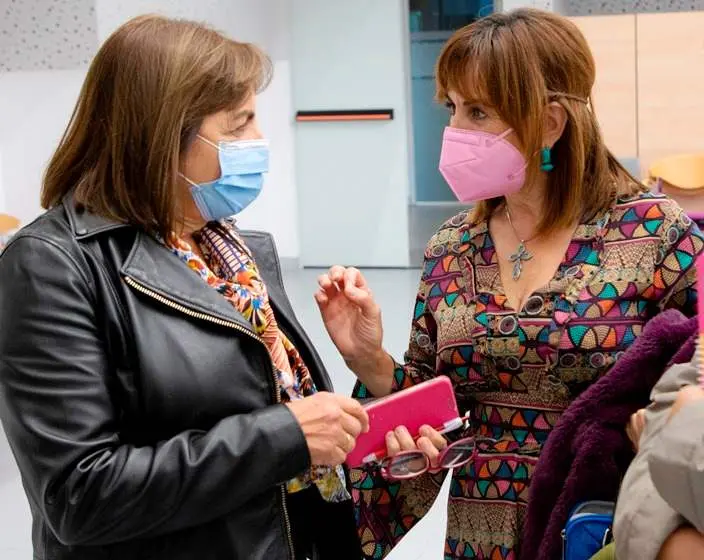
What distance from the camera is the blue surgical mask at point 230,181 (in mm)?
1706

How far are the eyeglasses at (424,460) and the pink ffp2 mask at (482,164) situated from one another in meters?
0.45

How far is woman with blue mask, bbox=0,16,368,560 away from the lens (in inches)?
55.6

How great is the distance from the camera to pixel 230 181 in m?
1.73

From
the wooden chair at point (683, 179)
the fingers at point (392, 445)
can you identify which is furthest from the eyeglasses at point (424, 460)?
the wooden chair at point (683, 179)

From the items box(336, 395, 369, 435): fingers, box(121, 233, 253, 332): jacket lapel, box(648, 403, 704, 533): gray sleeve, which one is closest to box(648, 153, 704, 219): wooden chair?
Result: box(336, 395, 369, 435): fingers

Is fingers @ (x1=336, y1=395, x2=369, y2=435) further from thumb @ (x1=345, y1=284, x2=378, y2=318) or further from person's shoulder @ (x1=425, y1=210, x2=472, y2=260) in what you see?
person's shoulder @ (x1=425, y1=210, x2=472, y2=260)

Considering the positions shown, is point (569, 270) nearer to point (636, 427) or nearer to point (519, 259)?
point (519, 259)

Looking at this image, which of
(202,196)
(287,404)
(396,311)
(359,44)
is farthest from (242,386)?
(359,44)

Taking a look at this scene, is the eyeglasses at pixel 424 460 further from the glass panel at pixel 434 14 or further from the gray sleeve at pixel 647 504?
the glass panel at pixel 434 14

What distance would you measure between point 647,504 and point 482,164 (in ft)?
2.96

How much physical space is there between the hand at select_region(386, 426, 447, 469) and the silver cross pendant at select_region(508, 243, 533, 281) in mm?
336

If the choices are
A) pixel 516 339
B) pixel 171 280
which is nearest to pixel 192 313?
pixel 171 280

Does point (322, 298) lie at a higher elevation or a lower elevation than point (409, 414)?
higher

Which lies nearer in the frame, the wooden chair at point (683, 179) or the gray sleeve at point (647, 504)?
the gray sleeve at point (647, 504)
